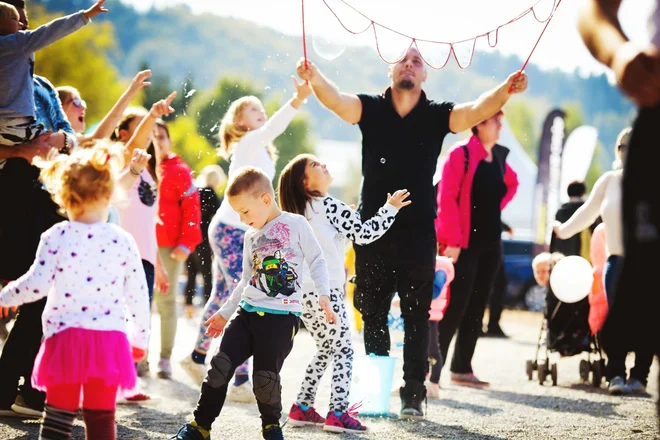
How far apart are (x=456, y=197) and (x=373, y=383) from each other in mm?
2067

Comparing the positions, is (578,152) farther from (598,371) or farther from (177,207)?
(177,207)

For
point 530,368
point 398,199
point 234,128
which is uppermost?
point 234,128

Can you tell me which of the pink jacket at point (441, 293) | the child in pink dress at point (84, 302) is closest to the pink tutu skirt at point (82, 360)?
the child in pink dress at point (84, 302)

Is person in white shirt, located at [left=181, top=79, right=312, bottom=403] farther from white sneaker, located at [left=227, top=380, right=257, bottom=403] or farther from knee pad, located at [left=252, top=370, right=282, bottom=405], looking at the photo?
knee pad, located at [left=252, top=370, right=282, bottom=405]

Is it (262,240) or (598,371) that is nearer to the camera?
(262,240)

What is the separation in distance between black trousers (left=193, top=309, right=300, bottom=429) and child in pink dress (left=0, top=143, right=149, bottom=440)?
691mm

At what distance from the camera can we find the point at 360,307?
6043mm

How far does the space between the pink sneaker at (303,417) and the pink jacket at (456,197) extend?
2.26 metres

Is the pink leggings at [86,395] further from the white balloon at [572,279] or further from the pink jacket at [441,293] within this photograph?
the white balloon at [572,279]

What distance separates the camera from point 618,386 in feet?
24.9

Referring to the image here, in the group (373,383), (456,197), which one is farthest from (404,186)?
Result: (456,197)

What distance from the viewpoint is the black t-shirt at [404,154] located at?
5.89m

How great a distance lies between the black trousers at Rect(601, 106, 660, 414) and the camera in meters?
2.63

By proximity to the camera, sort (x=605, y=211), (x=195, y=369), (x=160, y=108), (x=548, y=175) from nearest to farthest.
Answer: (x=160, y=108) < (x=605, y=211) < (x=195, y=369) < (x=548, y=175)
